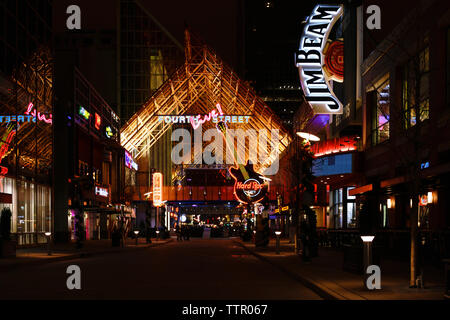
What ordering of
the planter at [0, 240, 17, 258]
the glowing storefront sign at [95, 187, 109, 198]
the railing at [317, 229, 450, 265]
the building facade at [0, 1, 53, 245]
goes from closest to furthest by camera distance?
1. the railing at [317, 229, 450, 265]
2. the planter at [0, 240, 17, 258]
3. the building facade at [0, 1, 53, 245]
4. the glowing storefront sign at [95, 187, 109, 198]

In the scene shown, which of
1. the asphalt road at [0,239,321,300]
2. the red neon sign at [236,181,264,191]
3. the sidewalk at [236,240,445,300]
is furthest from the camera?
the red neon sign at [236,181,264,191]

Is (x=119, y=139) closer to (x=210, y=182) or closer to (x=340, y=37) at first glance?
(x=210, y=182)

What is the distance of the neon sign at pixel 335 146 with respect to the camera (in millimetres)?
38188

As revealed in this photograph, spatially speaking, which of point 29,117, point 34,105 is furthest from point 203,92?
point 29,117

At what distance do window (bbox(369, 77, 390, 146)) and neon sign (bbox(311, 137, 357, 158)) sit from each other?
239cm

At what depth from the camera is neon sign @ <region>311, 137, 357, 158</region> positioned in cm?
3819

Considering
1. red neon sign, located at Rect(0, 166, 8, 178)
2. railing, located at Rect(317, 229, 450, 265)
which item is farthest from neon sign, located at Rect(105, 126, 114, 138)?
railing, located at Rect(317, 229, 450, 265)

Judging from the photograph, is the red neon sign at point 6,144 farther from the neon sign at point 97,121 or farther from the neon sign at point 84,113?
the neon sign at point 97,121

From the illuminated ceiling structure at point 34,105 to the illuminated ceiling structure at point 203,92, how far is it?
21.0 metres

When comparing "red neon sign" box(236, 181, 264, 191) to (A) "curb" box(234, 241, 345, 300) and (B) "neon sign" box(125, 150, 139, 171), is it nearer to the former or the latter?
(B) "neon sign" box(125, 150, 139, 171)

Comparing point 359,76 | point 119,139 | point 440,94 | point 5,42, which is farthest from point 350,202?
point 119,139

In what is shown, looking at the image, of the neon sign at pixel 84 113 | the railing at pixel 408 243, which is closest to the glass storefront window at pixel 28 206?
the neon sign at pixel 84 113

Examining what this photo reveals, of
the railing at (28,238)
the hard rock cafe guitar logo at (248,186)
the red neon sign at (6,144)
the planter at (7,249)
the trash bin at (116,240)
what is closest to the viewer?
the planter at (7,249)

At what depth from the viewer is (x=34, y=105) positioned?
43.1m
